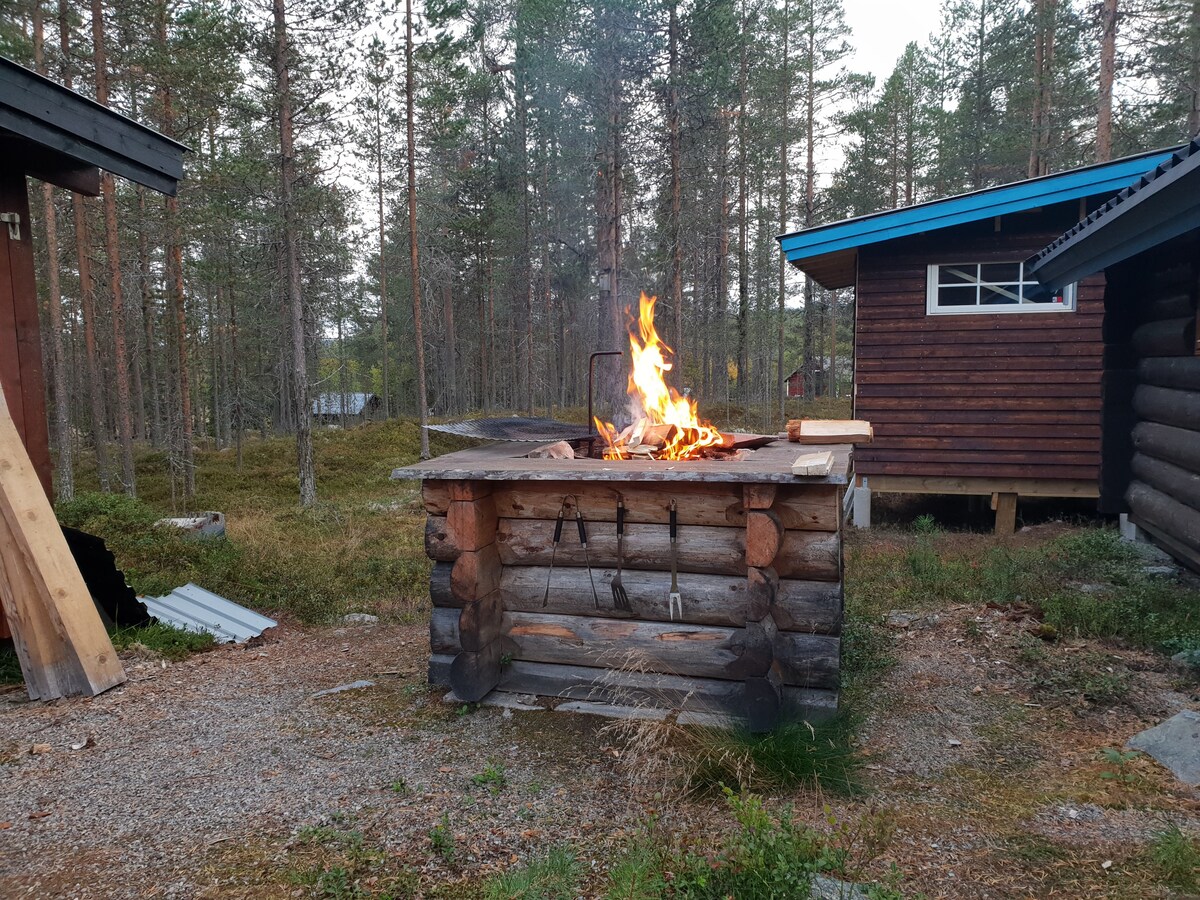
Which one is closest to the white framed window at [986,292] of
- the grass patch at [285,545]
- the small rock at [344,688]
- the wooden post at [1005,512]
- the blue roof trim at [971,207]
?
the blue roof trim at [971,207]

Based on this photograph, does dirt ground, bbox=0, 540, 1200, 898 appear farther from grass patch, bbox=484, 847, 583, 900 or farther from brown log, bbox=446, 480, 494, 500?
brown log, bbox=446, 480, 494, 500

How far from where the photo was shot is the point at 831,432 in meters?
5.18

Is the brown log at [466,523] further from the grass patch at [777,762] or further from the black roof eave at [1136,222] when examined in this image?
the black roof eave at [1136,222]

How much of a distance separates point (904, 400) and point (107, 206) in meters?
14.6

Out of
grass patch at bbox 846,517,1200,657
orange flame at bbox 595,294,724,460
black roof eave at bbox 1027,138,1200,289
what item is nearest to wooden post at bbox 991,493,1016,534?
grass patch at bbox 846,517,1200,657

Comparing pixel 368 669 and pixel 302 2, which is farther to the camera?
pixel 302 2

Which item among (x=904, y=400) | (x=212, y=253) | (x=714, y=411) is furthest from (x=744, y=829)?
(x=714, y=411)

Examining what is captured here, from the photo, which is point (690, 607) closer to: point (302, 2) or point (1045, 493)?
point (1045, 493)

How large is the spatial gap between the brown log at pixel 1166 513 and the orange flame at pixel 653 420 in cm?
429

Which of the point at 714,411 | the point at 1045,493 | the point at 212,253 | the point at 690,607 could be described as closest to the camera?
the point at 690,607

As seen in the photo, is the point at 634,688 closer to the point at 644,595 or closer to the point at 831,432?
the point at 644,595

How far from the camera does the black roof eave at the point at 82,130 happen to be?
186 inches

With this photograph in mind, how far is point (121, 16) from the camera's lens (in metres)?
13.7

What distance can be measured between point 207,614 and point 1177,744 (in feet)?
23.5
